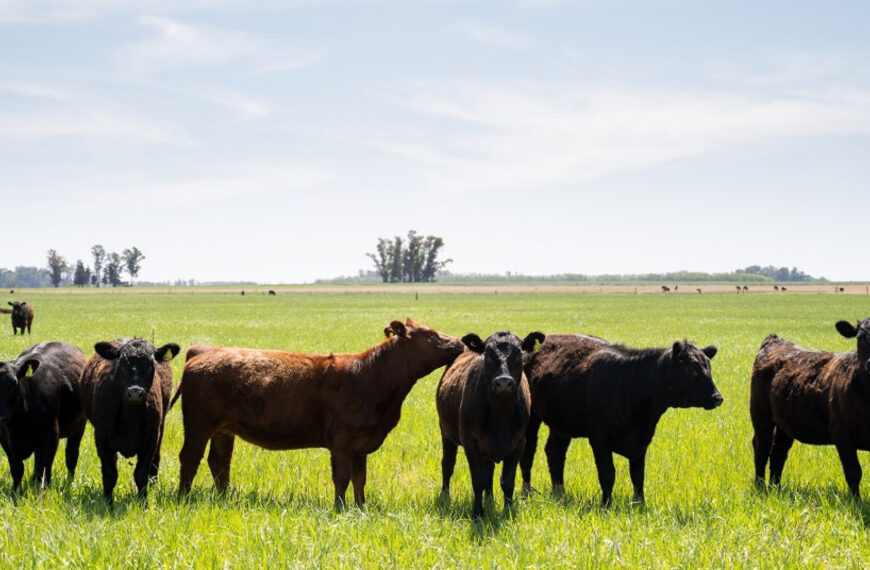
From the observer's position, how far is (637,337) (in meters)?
29.5

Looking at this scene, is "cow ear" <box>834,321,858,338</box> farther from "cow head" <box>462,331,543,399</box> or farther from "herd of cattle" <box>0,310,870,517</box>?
"cow head" <box>462,331,543,399</box>

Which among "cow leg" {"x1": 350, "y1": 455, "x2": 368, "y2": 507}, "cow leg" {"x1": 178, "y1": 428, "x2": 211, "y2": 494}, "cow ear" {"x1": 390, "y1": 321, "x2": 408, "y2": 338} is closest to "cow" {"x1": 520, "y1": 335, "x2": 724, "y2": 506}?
"cow ear" {"x1": 390, "y1": 321, "x2": 408, "y2": 338}

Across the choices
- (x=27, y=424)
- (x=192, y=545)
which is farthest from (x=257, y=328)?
(x=192, y=545)

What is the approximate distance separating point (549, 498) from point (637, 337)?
2266 centimetres

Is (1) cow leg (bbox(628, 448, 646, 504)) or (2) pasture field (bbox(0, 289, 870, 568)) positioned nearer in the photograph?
(2) pasture field (bbox(0, 289, 870, 568))

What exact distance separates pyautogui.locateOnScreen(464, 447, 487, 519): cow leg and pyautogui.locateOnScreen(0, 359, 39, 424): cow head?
4.85m

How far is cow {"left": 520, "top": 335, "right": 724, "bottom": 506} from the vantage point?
305 inches

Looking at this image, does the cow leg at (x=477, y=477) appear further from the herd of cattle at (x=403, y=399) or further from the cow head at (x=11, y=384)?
the cow head at (x=11, y=384)

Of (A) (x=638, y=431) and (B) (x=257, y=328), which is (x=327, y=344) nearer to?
(B) (x=257, y=328)

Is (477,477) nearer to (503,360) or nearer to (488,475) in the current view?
(488,475)

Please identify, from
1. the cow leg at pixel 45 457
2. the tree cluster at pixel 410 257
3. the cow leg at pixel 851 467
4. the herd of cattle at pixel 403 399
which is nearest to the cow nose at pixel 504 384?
the herd of cattle at pixel 403 399

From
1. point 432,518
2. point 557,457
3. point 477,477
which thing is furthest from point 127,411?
point 557,457

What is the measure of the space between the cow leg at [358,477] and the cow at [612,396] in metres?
1.97

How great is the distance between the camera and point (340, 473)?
298 inches
